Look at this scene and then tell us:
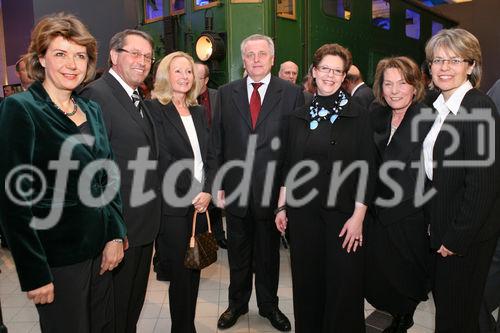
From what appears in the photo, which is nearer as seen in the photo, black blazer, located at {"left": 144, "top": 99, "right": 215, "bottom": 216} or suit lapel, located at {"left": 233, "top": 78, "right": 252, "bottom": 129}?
black blazer, located at {"left": 144, "top": 99, "right": 215, "bottom": 216}

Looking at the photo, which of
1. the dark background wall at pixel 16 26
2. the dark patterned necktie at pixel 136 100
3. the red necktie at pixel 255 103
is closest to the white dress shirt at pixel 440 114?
the red necktie at pixel 255 103

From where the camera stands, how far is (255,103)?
9.80 ft

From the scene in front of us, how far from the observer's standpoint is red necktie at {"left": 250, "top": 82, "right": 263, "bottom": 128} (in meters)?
2.97

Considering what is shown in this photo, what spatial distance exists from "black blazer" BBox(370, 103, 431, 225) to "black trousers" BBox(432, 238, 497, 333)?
43 centimetres

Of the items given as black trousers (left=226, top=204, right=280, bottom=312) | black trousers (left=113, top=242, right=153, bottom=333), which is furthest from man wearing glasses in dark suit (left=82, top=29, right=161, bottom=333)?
black trousers (left=226, top=204, right=280, bottom=312)

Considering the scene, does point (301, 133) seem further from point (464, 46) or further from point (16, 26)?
point (16, 26)

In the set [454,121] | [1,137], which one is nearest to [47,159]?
[1,137]

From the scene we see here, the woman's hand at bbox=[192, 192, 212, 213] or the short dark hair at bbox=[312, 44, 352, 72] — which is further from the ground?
Result: the short dark hair at bbox=[312, 44, 352, 72]

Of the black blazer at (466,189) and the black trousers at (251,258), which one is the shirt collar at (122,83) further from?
the black blazer at (466,189)

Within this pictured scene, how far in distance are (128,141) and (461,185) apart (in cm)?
169

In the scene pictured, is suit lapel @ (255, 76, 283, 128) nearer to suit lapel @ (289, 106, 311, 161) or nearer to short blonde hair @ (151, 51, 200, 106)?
suit lapel @ (289, 106, 311, 161)

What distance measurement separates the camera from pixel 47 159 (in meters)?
1.59

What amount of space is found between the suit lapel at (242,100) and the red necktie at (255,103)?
0.03 m

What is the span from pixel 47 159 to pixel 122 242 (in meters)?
0.56
